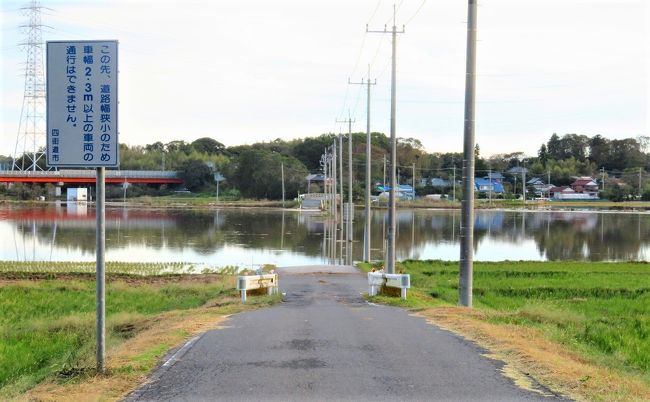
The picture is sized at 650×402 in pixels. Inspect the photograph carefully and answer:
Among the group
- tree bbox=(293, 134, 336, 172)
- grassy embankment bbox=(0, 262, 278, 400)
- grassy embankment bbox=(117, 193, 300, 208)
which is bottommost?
grassy embankment bbox=(117, 193, 300, 208)

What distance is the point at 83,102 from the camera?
24.7 ft

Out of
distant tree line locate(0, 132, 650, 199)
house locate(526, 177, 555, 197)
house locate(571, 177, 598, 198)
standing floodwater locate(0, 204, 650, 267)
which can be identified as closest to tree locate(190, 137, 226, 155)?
distant tree line locate(0, 132, 650, 199)

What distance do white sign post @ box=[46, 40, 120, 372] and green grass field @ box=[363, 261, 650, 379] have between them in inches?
286

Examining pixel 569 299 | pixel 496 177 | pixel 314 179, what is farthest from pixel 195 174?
pixel 569 299

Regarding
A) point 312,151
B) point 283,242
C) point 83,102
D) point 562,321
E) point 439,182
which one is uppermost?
point 312,151

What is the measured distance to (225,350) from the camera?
941cm

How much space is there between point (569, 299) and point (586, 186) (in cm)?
12182

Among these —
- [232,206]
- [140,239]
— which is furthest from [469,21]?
[232,206]

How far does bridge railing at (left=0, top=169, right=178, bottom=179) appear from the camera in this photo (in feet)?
332

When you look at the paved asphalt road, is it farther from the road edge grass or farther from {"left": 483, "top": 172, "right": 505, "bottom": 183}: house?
{"left": 483, "top": 172, "right": 505, "bottom": 183}: house

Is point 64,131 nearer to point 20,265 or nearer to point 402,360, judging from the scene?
point 402,360

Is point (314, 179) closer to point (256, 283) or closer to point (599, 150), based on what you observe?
point (599, 150)

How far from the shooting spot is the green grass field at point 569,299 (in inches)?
450

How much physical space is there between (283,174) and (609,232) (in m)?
65.9
